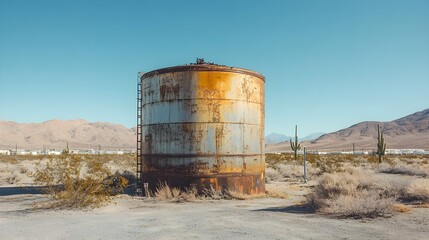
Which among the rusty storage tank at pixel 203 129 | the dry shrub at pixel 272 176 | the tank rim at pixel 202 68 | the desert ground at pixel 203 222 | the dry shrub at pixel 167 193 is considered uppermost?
the tank rim at pixel 202 68

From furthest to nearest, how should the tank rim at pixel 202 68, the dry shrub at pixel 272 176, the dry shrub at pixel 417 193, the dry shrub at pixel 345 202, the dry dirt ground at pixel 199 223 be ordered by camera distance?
the dry shrub at pixel 272 176
the tank rim at pixel 202 68
the dry shrub at pixel 417 193
the dry shrub at pixel 345 202
the dry dirt ground at pixel 199 223

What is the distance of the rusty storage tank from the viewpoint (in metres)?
15.3

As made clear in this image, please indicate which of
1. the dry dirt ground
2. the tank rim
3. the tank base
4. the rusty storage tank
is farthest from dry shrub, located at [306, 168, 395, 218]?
the tank rim

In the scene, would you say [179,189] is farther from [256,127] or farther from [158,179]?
[256,127]

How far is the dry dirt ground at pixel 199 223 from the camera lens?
9.04 m

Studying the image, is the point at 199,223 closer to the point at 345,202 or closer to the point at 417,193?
the point at 345,202

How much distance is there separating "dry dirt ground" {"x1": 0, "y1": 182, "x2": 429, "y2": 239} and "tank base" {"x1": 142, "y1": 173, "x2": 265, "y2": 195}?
125 centimetres

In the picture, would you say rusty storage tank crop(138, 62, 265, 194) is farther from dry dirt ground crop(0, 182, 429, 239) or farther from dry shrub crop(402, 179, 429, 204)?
dry shrub crop(402, 179, 429, 204)

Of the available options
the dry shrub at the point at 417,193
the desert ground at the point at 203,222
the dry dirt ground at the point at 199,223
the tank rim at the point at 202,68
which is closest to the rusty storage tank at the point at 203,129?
the tank rim at the point at 202,68

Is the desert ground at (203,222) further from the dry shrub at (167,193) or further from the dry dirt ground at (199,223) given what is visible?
the dry shrub at (167,193)

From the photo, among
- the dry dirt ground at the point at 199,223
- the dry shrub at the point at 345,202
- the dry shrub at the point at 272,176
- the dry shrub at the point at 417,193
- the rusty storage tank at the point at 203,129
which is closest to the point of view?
the dry dirt ground at the point at 199,223

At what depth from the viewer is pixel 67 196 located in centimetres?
1324

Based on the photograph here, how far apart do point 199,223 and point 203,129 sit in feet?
18.0

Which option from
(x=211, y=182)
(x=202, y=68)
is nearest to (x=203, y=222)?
(x=211, y=182)
